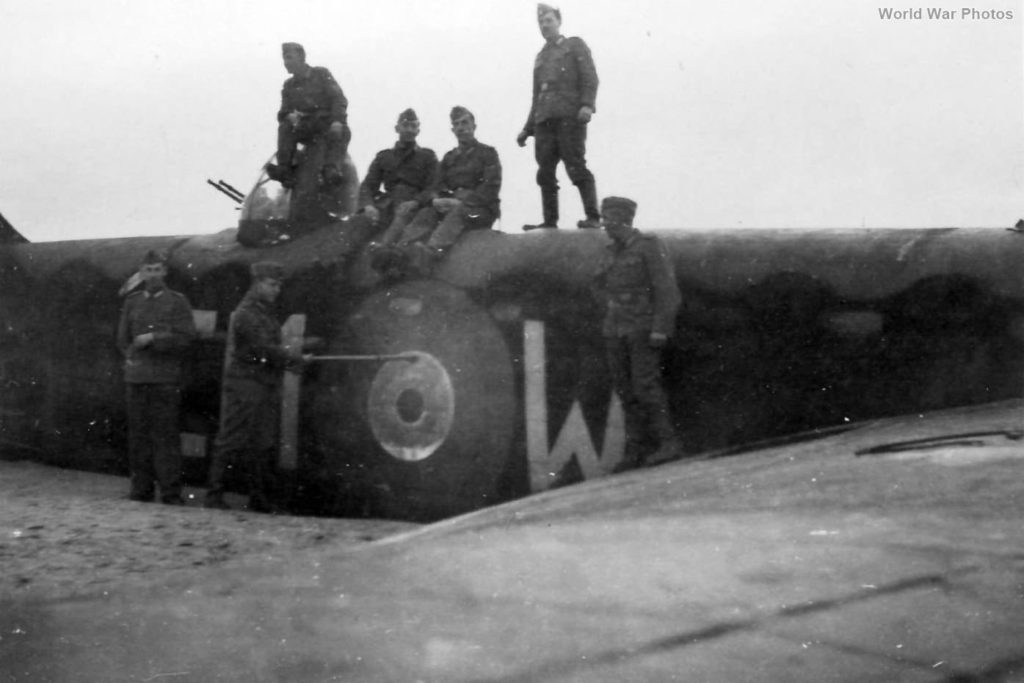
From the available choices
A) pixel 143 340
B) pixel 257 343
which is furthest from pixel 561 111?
pixel 143 340

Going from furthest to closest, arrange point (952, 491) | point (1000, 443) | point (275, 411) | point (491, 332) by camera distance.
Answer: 1. point (275, 411)
2. point (491, 332)
3. point (1000, 443)
4. point (952, 491)

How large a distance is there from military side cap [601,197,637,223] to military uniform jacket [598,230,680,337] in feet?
0.42

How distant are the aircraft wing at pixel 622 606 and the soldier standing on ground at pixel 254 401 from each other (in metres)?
4.69

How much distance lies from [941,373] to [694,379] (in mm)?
1227

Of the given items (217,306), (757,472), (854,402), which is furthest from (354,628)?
(217,306)

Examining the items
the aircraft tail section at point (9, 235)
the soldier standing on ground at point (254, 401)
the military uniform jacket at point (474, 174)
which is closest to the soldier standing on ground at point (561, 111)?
the military uniform jacket at point (474, 174)

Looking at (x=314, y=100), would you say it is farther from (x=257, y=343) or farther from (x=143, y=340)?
(x=143, y=340)

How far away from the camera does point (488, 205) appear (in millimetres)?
8414

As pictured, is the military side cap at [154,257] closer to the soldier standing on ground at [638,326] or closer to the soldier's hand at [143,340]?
the soldier's hand at [143,340]

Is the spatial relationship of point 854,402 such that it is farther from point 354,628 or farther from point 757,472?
point 354,628

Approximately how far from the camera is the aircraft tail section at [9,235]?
10297 mm

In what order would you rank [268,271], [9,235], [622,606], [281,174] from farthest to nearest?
[9,235] < [281,174] < [268,271] < [622,606]

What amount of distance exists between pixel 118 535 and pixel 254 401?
1694mm

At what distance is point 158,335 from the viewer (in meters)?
8.60
